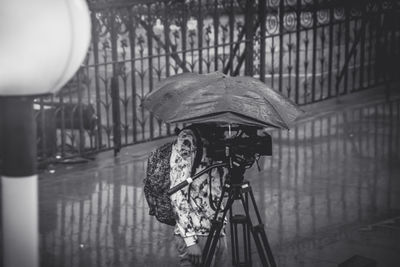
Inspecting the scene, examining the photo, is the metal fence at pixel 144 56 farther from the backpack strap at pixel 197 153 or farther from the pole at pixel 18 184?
the pole at pixel 18 184

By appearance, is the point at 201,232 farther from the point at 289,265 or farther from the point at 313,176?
the point at 313,176

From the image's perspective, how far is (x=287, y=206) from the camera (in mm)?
8172

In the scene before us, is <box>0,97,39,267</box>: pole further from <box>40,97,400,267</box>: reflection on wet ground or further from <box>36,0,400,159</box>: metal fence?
<box>36,0,400,159</box>: metal fence

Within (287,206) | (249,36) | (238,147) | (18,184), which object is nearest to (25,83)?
(18,184)

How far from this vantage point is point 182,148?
5.00 metres

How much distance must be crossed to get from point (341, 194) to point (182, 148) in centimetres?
394

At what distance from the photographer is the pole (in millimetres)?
2322

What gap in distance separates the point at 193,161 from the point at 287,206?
11.1ft

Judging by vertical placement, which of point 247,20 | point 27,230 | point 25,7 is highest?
point 247,20

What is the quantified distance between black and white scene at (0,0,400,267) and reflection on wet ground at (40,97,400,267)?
21 millimetres

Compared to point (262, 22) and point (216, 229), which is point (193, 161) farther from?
point (262, 22)

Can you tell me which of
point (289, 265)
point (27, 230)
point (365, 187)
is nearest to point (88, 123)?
point (365, 187)

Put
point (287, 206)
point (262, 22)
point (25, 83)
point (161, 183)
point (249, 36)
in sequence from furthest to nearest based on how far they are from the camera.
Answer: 1. point (262, 22)
2. point (249, 36)
3. point (287, 206)
4. point (161, 183)
5. point (25, 83)

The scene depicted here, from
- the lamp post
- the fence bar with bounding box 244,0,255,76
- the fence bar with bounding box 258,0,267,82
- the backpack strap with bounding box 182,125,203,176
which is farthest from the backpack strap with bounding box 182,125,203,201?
the fence bar with bounding box 258,0,267,82
